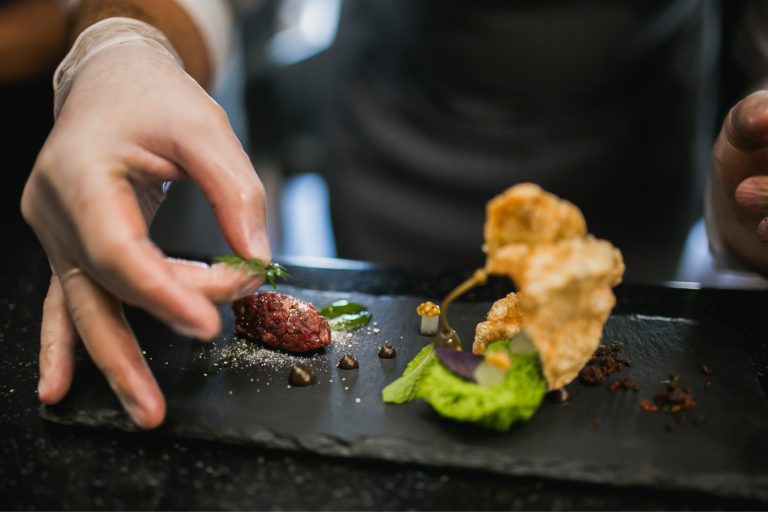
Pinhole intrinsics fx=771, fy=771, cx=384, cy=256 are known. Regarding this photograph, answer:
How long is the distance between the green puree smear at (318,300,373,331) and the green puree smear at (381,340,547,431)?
0.30 metres

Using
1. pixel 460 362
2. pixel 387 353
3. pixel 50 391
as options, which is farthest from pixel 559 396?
pixel 50 391

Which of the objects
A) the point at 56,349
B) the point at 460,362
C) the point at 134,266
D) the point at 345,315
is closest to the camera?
the point at 134,266

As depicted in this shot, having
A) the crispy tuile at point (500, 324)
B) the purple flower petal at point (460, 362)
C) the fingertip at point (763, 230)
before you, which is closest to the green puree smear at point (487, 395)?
the purple flower petal at point (460, 362)

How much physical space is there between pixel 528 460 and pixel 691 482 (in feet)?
0.77

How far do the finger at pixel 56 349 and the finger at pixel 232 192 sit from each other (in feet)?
1.19

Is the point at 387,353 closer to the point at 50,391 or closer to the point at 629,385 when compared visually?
the point at 629,385

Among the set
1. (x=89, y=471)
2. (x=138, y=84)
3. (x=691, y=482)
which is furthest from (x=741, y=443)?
(x=138, y=84)

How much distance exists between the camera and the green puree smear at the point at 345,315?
1.58 metres

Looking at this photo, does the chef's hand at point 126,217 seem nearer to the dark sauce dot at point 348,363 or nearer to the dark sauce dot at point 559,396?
the dark sauce dot at point 348,363

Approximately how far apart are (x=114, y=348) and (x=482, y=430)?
2.01 feet

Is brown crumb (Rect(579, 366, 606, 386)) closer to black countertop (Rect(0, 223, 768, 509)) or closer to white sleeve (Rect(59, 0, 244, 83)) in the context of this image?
black countertop (Rect(0, 223, 768, 509))

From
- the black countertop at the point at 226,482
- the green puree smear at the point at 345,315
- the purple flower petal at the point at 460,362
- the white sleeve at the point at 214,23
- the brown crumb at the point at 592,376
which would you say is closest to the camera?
the black countertop at the point at 226,482

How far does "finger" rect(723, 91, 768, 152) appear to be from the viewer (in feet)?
4.68

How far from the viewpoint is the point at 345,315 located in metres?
1.61
